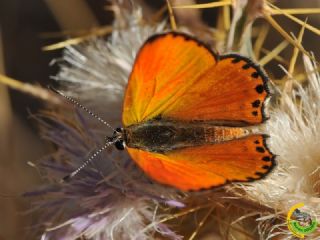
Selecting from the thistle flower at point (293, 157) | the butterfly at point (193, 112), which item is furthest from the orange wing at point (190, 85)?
the thistle flower at point (293, 157)

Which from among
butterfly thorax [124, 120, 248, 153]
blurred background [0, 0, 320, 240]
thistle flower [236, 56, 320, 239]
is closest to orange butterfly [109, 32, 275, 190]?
butterfly thorax [124, 120, 248, 153]

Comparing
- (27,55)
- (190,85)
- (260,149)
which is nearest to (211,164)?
(260,149)

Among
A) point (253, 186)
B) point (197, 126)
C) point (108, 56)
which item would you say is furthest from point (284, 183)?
point (108, 56)

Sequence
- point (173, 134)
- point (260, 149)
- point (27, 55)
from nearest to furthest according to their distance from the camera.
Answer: point (260, 149), point (173, 134), point (27, 55)

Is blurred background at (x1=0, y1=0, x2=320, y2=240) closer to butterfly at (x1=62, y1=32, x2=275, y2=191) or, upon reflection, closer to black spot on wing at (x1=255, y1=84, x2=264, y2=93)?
butterfly at (x1=62, y1=32, x2=275, y2=191)

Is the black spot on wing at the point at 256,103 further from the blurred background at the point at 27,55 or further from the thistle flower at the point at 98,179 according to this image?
the blurred background at the point at 27,55

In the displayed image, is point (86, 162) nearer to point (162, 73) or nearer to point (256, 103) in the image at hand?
point (162, 73)
